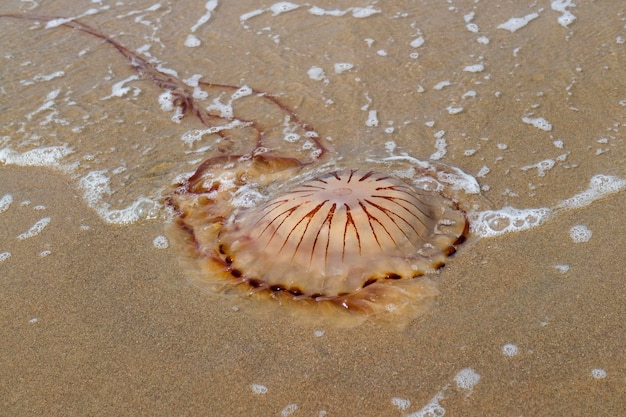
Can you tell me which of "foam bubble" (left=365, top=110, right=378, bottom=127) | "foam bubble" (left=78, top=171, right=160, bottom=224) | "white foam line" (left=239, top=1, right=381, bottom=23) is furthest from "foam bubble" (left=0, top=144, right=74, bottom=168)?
"white foam line" (left=239, top=1, right=381, bottom=23)

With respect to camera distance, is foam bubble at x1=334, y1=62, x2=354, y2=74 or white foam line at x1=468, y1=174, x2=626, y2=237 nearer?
white foam line at x1=468, y1=174, x2=626, y2=237

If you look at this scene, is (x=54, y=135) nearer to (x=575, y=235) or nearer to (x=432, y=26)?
(x=432, y=26)

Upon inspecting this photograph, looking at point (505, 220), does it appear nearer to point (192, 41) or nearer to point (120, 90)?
point (120, 90)

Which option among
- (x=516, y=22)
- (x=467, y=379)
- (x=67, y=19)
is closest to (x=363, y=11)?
(x=516, y=22)

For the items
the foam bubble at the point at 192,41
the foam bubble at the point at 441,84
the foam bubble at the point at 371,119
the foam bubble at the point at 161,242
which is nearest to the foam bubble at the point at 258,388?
the foam bubble at the point at 161,242

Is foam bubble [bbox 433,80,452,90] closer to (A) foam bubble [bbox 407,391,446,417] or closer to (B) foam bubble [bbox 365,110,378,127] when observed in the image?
(B) foam bubble [bbox 365,110,378,127]

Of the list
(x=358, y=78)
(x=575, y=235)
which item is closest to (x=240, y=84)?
(x=358, y=78)

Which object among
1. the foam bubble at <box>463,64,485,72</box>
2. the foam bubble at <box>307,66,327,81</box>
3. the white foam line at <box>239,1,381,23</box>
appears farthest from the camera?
the white foam line at <box>239,1,381,23</box>
